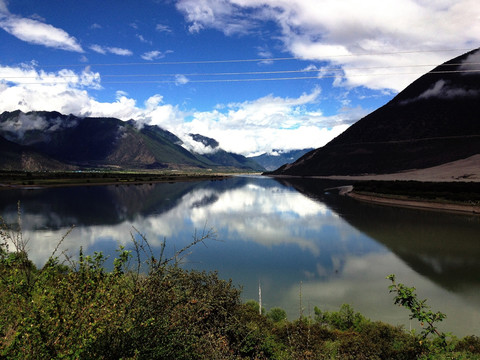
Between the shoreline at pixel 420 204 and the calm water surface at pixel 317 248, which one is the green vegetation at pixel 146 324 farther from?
the shoreline at pixel 420 204

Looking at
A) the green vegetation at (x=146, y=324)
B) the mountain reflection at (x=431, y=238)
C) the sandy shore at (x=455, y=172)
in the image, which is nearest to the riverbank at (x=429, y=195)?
the mountain reflection at (x=431, y=238)

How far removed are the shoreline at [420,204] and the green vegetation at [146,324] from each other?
59.5 m

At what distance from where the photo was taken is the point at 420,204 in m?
70.2

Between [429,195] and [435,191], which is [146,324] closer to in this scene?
[429,195]

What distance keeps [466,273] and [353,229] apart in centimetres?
2073

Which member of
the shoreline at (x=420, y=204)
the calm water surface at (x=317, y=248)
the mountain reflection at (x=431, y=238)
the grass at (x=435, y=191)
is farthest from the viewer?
the grass at (x=435, y=191)

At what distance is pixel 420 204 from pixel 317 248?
46.9m

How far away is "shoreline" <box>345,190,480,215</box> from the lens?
6109cm

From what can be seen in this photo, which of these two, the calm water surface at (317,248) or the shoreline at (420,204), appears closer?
the calm water surface at (317,248)

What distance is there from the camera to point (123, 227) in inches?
1945

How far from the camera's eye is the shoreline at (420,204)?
61.1 m

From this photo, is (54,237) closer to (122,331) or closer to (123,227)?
(123,227)

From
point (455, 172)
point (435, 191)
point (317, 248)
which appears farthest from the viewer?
point (455, 172)

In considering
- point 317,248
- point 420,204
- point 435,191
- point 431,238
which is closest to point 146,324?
point 317,248
